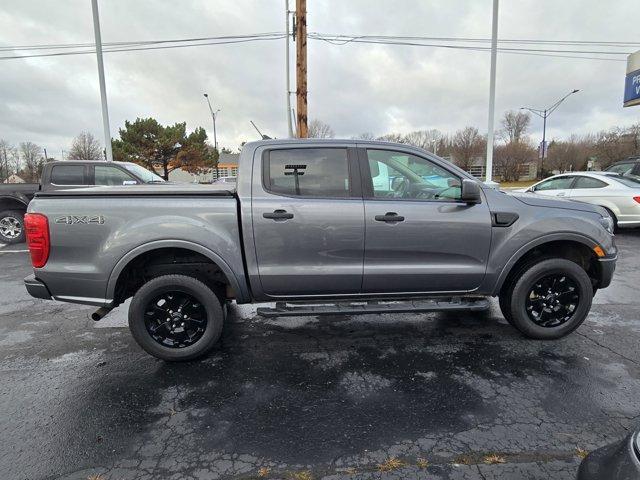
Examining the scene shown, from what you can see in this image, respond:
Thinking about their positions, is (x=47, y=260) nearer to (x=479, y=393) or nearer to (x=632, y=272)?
(x=479, y=393)

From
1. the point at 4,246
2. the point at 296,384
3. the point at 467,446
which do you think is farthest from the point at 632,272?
the point at 4,246

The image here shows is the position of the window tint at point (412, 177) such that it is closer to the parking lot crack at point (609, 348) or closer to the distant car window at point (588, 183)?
the parking lot crack at point (609, 348)

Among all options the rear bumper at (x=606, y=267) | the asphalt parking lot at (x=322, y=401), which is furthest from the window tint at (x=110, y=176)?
the rear bumper at (x=606, y=267)

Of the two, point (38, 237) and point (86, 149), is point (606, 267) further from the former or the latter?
point (86, 149)

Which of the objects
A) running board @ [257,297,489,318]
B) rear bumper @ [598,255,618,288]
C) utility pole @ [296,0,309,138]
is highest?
utility pole @ [296,0,309,138]

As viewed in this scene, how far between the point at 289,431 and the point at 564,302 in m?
3.02

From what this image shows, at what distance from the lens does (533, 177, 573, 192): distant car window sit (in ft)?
33.3

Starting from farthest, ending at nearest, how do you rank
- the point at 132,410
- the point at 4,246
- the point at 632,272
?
the point at 4,246 → the point at 632,272 → the point at 132,410

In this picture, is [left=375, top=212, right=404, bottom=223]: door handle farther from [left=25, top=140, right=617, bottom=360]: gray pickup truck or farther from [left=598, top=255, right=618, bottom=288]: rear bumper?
[left=598, top=255, right=618, bottom=288]: rear bumper

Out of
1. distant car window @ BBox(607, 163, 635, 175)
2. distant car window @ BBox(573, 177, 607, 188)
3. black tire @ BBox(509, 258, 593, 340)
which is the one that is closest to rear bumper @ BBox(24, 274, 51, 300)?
black tire @ BBox(509, 258, 593, 340)

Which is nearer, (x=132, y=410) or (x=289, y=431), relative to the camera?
(x=289, y=431)

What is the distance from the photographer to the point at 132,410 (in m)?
2.85

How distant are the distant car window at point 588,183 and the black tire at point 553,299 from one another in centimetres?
716

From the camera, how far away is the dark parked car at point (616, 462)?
1.23 metres
